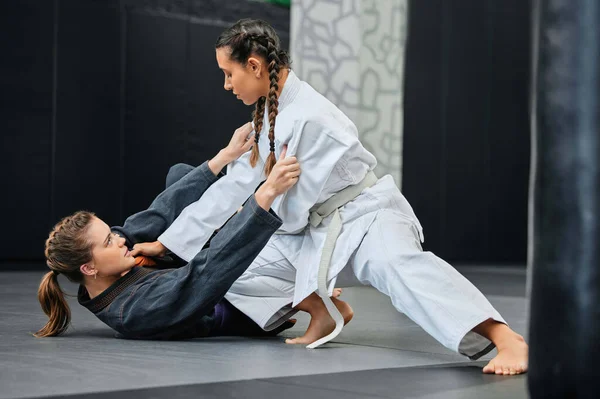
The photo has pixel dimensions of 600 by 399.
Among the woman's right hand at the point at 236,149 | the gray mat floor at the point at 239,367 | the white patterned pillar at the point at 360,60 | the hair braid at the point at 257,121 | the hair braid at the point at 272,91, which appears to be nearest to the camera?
the gray mat floor at the point at 239,367

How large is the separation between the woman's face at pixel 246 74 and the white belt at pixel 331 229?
419mm

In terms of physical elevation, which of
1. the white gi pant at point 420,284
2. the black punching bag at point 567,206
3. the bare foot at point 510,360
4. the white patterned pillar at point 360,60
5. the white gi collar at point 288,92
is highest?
the white patterned pillar at point 360,60

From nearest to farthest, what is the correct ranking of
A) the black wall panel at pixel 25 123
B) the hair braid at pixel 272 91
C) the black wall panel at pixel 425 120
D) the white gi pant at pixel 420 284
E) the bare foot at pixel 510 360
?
the bare foot at pixel 510 360, the white gi pant at pixel 420 284, the hair braid at pixel 272 91, the black wall panel at pixel 25 123, the black wall panel at pixel 425 120

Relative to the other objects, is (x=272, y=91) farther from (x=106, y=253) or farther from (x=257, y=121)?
(x=106, y=253)

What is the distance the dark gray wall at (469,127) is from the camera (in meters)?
9.66

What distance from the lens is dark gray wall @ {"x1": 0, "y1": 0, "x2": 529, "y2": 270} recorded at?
7.16 metres

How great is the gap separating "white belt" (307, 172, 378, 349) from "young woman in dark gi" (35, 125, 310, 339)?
151mm

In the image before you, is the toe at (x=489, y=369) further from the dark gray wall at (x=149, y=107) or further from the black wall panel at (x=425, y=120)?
the black wall panel at (x=425, y=120)

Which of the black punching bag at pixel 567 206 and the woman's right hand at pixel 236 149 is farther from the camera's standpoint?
the woman's right hand at pixel 236 149

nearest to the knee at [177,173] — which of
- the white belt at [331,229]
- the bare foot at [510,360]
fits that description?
the white belt at [331,229]

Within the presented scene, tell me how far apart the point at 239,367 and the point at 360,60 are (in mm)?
4707

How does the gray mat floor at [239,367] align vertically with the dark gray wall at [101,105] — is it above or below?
below

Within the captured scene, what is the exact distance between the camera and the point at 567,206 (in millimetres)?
1303

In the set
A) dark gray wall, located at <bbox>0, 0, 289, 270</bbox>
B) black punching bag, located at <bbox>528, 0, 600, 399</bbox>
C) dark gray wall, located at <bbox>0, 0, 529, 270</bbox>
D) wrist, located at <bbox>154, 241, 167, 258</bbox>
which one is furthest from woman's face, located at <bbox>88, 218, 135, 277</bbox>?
dark gray wall, located at <bbox>0, 0, 289, 270</bbox>
